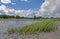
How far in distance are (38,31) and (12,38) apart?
224 cm

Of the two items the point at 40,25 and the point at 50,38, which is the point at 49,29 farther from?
the point at 50,38

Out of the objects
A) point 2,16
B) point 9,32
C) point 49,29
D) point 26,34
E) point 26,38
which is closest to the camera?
point 26,38

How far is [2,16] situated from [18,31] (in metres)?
17.6

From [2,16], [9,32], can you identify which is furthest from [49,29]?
[2,16]

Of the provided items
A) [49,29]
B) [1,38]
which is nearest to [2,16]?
[49,29]

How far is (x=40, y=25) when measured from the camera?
11.0 metres

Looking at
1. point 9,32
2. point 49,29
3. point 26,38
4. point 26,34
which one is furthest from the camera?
point 49,29

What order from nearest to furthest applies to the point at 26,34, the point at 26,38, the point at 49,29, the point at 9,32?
the point at 26,38
the point at 26,34
the point at 9,32
the point at 49,29

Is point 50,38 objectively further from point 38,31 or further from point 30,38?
point 38,31

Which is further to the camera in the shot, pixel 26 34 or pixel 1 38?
pixel 26 34

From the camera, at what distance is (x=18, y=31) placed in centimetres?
1059

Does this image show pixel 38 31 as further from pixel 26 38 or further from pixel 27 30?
pixel 26 38

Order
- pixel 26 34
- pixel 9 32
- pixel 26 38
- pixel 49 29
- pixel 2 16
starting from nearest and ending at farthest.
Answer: pixel 26 38, pixel 26 34, pixel 9 32, pixel 49 29, pixel 2 16

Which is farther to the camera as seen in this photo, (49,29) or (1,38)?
(49,29)
